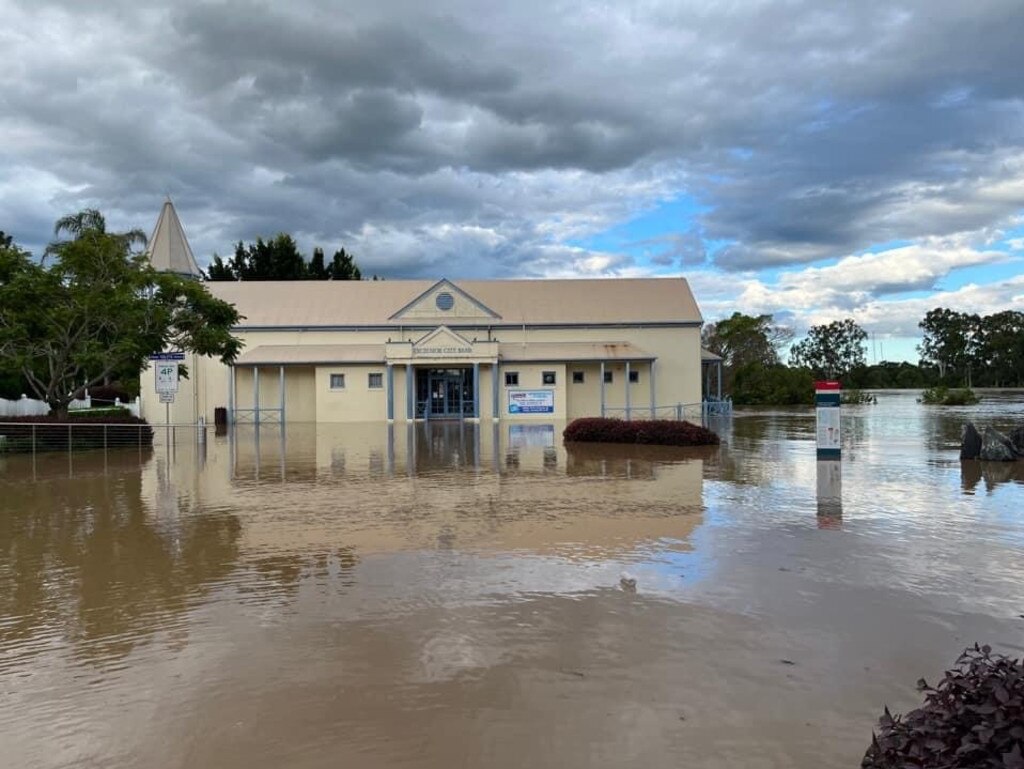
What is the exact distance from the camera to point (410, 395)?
34969 mm

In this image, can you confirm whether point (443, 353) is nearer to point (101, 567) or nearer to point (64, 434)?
point (64, 434)

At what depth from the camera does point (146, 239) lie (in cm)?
4059

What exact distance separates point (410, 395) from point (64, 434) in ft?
53.7

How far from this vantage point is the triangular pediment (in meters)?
38.4

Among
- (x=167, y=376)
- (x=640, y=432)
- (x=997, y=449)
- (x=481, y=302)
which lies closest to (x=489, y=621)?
(x=997, y=449)

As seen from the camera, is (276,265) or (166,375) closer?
(166,375)

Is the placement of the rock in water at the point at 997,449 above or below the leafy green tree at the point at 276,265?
below

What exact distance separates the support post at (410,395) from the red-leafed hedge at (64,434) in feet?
46.3

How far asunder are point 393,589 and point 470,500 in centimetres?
468

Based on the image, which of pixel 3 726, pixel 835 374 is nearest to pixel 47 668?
pixel 3 726

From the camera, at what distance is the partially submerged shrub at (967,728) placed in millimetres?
2281

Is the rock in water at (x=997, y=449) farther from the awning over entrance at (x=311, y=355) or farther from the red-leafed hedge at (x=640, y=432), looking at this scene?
the awning over entrance at (x=311, y=355)

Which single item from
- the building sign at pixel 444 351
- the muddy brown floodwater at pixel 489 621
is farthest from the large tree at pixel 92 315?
the building sign at pixel 444 351

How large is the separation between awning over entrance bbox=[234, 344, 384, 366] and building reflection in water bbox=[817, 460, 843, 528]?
25.3 meters
